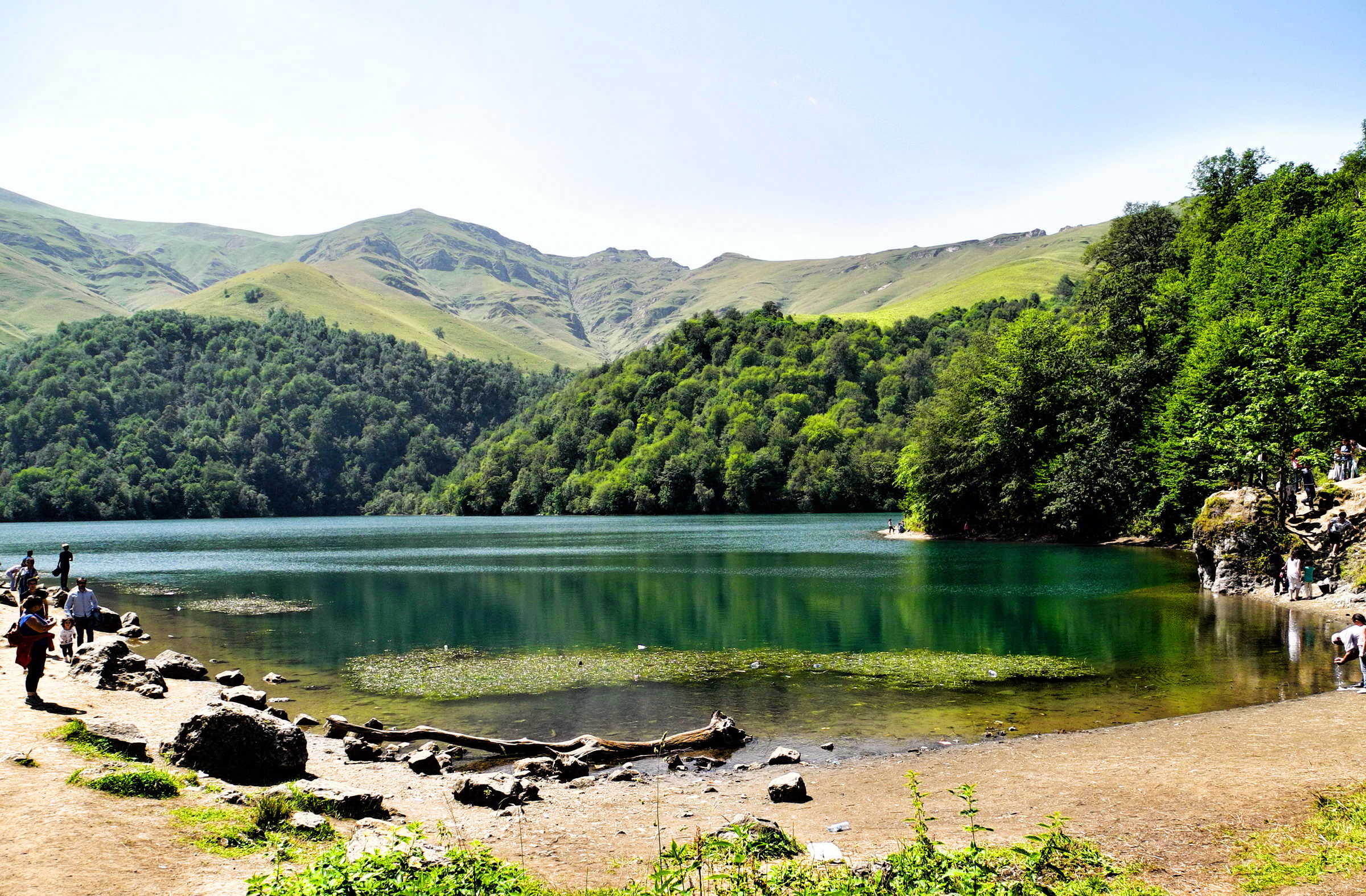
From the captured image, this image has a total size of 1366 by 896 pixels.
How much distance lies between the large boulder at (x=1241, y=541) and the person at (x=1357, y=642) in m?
21.6

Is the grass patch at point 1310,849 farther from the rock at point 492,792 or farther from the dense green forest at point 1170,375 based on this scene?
the dense green forest at point 1170,375

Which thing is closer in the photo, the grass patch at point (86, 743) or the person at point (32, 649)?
the grass patch at point (86, 743)

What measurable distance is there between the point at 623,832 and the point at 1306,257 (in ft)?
237

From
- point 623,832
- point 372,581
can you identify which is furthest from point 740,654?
point 372,581

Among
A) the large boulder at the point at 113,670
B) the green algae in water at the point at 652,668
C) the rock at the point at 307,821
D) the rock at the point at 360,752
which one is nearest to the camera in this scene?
the rock at the point at 307,821

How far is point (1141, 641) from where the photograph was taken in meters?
31.4

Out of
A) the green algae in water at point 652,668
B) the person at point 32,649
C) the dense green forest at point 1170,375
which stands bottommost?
the green algae in water at point 652,668

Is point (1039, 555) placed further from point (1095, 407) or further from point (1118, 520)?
point (1095, 407)

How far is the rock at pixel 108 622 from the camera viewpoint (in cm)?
3684

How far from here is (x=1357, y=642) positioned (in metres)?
22.9

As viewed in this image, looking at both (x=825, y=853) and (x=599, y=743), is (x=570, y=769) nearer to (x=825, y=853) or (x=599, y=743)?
(x=599, y=743)

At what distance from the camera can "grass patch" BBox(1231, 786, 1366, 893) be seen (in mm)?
9977

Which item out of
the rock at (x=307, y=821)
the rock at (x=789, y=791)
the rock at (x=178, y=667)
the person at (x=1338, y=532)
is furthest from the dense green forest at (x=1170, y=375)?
the rock at (x=178, y=667)

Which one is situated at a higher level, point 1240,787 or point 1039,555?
point 1240,787
